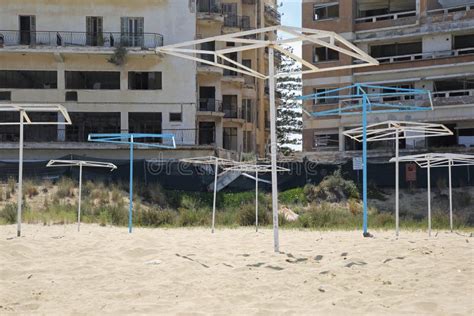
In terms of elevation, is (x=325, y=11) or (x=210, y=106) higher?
(x=325, y=11)

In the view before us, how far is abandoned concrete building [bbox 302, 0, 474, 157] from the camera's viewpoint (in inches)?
1785

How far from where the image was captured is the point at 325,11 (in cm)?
5016

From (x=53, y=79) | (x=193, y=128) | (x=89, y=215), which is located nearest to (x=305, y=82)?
(x=193, y=128)

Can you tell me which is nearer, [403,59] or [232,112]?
[403,59]

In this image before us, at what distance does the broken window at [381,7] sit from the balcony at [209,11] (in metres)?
10.5

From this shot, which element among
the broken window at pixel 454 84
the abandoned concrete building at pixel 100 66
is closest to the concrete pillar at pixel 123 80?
the abandoned concrete building at pixel 100 66

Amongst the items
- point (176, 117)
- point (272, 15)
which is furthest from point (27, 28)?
point (272, 15)

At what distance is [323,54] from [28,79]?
70.1 ft

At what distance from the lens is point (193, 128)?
4638 centimetres

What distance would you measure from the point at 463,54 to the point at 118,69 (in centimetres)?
2366

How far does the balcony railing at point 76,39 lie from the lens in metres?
45.6

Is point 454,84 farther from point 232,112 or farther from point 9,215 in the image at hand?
point 9,215

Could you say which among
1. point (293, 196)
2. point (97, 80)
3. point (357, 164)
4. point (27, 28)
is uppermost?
point (27, 28)

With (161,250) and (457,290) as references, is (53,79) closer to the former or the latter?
(161,250)
